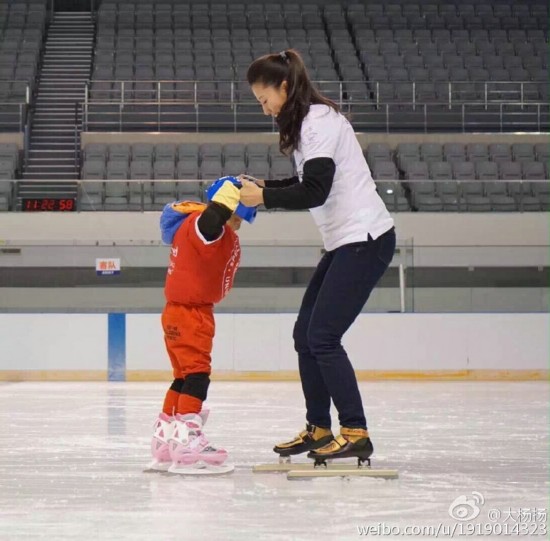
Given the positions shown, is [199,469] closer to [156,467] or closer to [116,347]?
[156,467]

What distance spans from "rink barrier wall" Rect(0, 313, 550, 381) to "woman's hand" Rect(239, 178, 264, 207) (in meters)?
5.32

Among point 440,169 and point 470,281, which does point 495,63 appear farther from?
point 470,281

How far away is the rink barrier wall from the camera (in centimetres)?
809

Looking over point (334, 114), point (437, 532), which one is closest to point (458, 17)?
point (334, 114)

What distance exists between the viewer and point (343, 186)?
9.34 ft

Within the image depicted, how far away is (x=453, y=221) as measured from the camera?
10664mm

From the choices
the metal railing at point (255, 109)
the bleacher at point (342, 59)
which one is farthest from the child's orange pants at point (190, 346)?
the bleacher at point (342, 59)

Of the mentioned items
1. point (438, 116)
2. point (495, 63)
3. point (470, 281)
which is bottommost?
point (470, 281)

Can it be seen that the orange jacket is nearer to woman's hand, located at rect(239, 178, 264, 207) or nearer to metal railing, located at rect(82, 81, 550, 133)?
woman's hand, located at rect(239, 178, 264, 207)

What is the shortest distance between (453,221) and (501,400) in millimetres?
4965

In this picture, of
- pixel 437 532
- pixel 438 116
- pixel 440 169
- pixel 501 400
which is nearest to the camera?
pixel 437 532

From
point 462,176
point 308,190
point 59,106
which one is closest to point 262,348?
point 462,176

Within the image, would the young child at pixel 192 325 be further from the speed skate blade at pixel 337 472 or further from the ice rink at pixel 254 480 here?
the speed skate blade at pixel 337 472

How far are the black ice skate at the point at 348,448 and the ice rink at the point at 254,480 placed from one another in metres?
0.11
